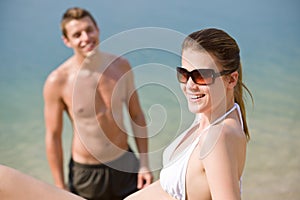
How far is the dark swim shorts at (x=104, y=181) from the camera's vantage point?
2703mm

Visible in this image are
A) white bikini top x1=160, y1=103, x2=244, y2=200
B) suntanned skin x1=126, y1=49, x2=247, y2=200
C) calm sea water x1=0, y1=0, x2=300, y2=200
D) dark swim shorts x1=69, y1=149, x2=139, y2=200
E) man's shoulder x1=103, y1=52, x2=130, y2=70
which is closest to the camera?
suntanned skin x1=126, y1=49, x2=247, y2=200

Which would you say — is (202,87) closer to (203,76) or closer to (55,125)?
(203,76)

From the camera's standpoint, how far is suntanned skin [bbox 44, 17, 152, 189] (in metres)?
2.74

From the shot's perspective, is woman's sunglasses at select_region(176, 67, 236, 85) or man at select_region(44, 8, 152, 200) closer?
woman's sunglasses at select_region(176, 67, 236, 85)

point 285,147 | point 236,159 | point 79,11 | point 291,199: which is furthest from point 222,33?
point 285,147

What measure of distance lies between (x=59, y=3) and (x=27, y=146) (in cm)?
113

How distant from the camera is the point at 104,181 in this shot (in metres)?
2.74

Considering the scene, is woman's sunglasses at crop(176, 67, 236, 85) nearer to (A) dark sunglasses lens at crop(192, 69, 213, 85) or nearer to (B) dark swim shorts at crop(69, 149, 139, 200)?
(A) dark sunglasses lens at crop(192, 69, 213, 85)

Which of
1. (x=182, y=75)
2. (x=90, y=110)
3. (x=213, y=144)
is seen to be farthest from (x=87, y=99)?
(x=213, y=144)

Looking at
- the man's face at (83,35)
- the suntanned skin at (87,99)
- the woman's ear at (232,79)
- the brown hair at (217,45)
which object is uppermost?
the brown hair at (217,45)

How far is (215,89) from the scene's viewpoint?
139 cm

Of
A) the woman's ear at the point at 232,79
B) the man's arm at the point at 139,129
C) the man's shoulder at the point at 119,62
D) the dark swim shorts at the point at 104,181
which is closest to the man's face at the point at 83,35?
the man's shoulder at the point at 119,62

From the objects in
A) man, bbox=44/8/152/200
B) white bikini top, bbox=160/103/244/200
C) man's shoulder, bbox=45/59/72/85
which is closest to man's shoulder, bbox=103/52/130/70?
man, bbox=44/8/152/200

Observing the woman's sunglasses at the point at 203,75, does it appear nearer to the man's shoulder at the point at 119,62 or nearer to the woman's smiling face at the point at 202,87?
the woman's smiling face at the point at 202,87
